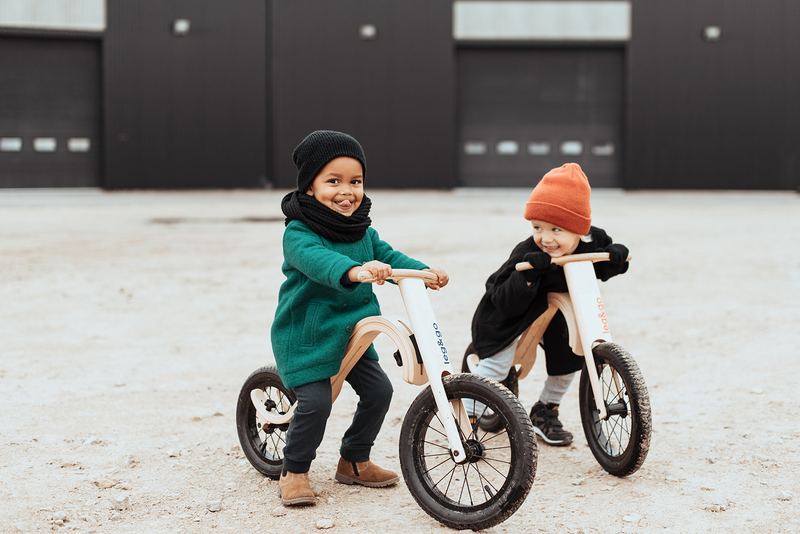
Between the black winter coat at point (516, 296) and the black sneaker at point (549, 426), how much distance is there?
1.19 feet

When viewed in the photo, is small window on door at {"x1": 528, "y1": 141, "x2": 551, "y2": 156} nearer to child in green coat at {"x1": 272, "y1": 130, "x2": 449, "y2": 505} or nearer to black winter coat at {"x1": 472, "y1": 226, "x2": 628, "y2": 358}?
black winter coat at {"x1": 472, "y1": 226, "x2": 628, "y2": 358}

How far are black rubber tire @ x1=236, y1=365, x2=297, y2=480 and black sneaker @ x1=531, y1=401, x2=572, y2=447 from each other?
113 centimetres

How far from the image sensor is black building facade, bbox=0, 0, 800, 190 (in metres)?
21.7

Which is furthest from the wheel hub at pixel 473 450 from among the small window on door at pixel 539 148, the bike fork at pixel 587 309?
the small window on door at pixel 539 148

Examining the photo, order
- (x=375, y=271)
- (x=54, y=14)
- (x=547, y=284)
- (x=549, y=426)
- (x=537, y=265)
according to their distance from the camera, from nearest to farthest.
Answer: (x=375, y=271), (x=537, y=265), (x=547, y=284), (x=549, y=426), (x=54, y=14)

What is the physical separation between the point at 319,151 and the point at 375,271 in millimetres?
586

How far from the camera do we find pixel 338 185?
2.89 m

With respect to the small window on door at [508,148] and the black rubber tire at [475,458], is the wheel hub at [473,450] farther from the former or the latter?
the small window on door at [508,148]

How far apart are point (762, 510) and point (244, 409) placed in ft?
6.51

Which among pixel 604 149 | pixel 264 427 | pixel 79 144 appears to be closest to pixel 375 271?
pixel 264 427

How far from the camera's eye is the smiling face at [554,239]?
3340mm

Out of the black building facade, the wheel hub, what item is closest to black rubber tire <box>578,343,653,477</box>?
the wheel hub

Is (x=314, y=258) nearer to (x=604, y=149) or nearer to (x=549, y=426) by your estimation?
(x=549, y=426)

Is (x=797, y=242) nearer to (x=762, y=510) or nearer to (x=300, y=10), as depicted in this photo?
(x=762, y=510)
